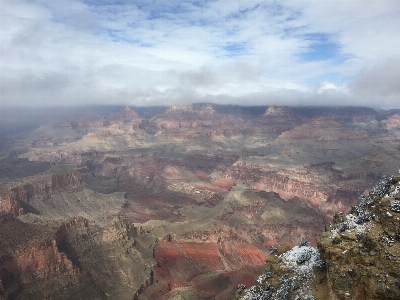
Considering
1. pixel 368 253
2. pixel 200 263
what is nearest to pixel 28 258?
pixel 200 263

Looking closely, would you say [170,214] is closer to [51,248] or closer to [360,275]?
[51,248]

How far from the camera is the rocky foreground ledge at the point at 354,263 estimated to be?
1766 centimetres

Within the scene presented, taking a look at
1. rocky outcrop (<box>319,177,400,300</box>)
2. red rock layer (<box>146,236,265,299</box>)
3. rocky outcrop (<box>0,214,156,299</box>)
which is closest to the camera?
rocky outcrop (<box>319,177,400,300</box>)

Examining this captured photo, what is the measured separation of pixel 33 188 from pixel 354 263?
138 meters

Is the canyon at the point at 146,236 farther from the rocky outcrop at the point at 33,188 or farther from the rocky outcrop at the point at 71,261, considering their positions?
the rocky outcrop at the point at 33,188

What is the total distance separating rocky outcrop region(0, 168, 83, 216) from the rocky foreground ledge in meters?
103

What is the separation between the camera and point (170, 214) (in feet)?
460

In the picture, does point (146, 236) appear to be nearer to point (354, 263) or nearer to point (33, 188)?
point (33, 188)

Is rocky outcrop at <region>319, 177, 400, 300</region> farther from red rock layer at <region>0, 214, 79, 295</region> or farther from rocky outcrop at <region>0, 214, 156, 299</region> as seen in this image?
red rock layer at <region>0, 214, 79, 295</region>

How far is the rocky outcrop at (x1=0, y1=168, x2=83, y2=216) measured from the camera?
366 feet

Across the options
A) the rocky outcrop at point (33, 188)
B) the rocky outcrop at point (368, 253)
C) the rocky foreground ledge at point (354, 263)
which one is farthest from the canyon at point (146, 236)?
the rocky outcrop at point (368, 253)

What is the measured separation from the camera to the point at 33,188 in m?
130

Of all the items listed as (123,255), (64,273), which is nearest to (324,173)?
(123,255)

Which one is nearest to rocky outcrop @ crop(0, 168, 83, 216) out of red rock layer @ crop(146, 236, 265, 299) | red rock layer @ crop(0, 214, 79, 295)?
red rock layer @ crop(0, 214, 79, 295)
